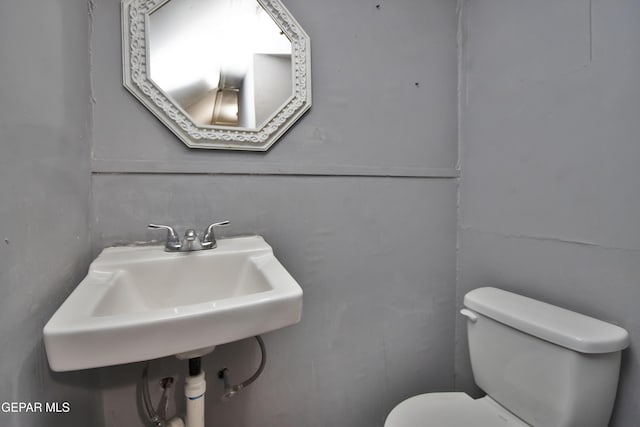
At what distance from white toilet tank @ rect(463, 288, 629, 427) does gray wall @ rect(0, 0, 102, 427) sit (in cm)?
111

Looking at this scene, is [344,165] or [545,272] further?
[344,165]

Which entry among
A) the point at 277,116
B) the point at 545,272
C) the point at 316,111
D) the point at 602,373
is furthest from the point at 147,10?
the point at 602,373

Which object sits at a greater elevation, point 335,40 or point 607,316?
point 335,40

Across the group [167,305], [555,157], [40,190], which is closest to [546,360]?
[555,157]

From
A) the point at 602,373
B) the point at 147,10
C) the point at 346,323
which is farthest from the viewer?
the point at 346,323

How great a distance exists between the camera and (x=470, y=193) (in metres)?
1.12

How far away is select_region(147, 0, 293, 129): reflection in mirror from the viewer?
812 millimetres

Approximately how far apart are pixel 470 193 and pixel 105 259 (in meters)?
1.25

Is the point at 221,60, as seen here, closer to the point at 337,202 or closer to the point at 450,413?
the point at 337,202

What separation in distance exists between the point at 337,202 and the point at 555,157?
0.69 meters

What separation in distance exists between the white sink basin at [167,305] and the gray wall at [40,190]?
0.22ft

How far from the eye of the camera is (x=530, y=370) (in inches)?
30.1

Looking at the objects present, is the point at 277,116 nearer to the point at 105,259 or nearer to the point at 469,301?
the point at 105,259

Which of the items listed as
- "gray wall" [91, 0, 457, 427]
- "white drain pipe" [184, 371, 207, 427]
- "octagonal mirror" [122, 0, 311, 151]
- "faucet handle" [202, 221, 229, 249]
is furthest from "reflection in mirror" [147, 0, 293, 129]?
"white drain pipe" [184, 371, 207, 427]
